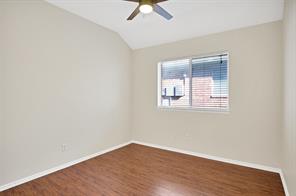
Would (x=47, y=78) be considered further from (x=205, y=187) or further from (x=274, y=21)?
(x=274, y=21)

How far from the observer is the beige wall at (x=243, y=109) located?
268 cm

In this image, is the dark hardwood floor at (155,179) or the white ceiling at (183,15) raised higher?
the white ceiling at (183,15)

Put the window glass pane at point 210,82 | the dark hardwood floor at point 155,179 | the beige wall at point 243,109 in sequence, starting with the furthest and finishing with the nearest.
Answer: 1. the window glass pane at point 210,82
2. the beige wall at point 243,109
3. the dark hardwood floor at point 155,179

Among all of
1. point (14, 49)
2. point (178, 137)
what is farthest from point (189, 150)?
point (14, 49)

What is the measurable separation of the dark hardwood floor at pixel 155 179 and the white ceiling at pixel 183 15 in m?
2.53

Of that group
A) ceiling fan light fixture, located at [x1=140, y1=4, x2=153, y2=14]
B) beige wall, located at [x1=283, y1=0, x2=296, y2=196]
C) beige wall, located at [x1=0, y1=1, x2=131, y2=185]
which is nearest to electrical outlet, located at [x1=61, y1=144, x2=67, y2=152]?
beige wall, located at [x1=0, y1=1, x2=131, y2=185]

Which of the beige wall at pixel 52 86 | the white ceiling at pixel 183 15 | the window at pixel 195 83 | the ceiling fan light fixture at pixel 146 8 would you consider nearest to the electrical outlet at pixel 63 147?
the beige wall at pixel 52 86

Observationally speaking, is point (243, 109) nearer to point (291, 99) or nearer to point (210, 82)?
point (210, 82)

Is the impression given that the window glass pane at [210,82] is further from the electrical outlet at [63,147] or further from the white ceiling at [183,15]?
the electrical outlet at [63,147]

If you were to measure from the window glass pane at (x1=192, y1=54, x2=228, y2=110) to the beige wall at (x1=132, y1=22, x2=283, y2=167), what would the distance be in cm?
17

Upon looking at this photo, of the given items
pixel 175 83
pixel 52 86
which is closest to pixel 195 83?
pixel 175 83

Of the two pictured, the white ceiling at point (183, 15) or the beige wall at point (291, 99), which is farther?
the white ceiling at point (183, 15)

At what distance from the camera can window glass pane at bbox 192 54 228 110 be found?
3225mm

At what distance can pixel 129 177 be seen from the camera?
2.56 metres
